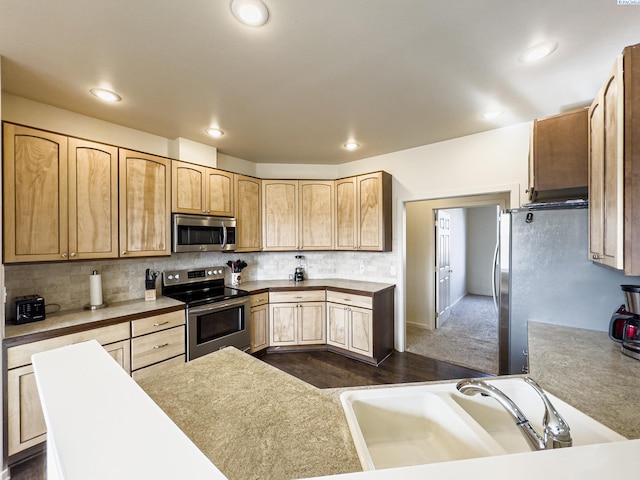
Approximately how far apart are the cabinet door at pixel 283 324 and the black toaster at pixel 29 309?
2062 millimetres

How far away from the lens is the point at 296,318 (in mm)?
3359

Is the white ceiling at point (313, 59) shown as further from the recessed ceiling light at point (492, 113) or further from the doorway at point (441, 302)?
the doorway at point (441, 302)

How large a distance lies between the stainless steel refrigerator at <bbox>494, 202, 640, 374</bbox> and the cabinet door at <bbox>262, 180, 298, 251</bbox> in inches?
95.4

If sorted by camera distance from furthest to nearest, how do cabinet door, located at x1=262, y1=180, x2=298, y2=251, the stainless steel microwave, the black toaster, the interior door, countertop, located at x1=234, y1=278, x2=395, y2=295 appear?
the interior door
cabinet door, located at x1=262, y1=180, x2=298, y2=251
countertop, located at x1=234, y1=278, x2=395, y2=295
the stainless steel microwave
the black toaster

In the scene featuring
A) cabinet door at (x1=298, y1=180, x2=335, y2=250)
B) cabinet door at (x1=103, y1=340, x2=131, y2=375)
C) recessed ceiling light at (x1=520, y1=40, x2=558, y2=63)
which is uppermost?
recessed ceiling light at (x1=520, y1=40, x2=558, y2=63)

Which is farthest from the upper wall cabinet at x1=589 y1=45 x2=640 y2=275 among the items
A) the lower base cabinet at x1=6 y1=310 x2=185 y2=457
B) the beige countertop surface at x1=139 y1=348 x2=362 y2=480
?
the lower base cabinet at x1=6 y1=310 x2=185 y2=457

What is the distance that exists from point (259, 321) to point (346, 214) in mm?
1811

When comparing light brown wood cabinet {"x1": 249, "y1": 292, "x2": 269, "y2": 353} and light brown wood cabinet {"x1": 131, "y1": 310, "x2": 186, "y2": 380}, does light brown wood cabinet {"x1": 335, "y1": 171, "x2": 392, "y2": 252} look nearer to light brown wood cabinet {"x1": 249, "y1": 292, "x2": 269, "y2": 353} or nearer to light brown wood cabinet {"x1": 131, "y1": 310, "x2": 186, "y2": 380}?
light brown wood cabinet {"x1": 249, "y1": 292, "x2": 269, "y2": 353}

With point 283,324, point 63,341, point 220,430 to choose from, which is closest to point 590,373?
point 220,430

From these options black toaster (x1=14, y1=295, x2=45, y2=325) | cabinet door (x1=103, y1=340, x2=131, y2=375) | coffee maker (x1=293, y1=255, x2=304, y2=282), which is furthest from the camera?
coffee maker (x1=293, y1=255, x2=304, y2=282)

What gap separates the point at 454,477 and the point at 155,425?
466mm

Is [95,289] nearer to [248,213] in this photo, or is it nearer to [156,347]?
[156,347]

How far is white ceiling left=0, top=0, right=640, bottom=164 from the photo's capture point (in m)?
1.28

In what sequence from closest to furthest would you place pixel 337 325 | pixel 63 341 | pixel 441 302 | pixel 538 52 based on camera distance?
pixel 538 52, pixel 63 341, pixel 337 325, pixel 441 302
